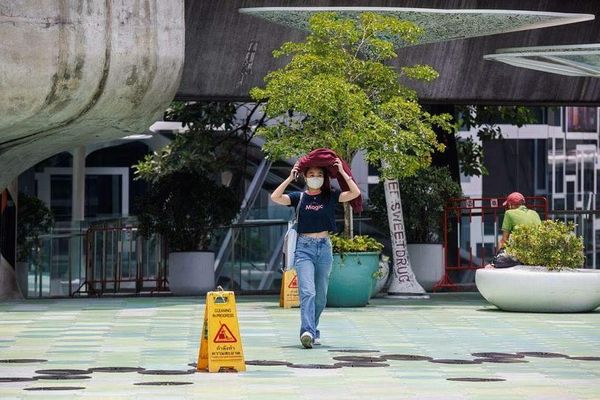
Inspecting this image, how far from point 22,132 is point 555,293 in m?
7.78

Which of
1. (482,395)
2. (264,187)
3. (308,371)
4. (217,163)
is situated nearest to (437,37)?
(217,163)

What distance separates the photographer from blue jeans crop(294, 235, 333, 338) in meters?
15.9

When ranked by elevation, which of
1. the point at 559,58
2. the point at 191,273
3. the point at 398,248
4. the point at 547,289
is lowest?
the point at 191,273

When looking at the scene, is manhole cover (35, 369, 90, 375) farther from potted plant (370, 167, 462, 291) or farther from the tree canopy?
potted plant (370, 167, 462, 291)

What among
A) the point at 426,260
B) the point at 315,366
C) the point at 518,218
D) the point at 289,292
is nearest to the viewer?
the point at 315,366

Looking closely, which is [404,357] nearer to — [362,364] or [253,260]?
[362,364]

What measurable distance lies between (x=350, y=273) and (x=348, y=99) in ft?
8.27

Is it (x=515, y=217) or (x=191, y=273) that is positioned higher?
(x=515, y=217)

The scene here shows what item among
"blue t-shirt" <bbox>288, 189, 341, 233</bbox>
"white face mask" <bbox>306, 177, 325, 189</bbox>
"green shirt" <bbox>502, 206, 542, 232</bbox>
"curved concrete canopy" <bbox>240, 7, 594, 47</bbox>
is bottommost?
"green shirt" <bbox>502, 206, 542, 232</bbox>

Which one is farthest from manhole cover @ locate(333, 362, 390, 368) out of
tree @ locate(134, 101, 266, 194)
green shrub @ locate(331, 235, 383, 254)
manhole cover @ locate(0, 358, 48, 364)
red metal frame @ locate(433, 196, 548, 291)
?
tree @ locate(134, 101, 266, 194)

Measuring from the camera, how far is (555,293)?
2173cm

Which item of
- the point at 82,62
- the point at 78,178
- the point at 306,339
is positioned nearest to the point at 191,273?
the point at 78,178

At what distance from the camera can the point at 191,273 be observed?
96.8 ft

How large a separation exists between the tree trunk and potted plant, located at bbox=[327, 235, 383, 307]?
296 centimetres
